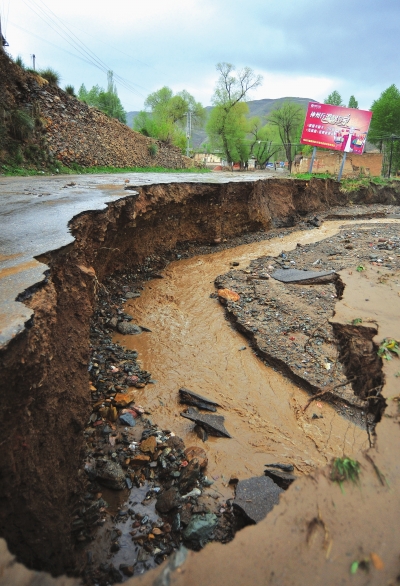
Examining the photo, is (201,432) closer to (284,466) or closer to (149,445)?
(149,445)

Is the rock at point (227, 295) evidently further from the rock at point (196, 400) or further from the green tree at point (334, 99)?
the green tree at point (334, 99)

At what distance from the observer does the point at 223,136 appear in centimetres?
3844

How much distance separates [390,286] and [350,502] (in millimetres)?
4505

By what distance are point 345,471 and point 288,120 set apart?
43.0m

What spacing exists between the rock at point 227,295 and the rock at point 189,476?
4.02 m

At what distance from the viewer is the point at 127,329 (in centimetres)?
591

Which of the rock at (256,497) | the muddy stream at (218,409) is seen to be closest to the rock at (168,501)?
the muddy stream at (218,409)

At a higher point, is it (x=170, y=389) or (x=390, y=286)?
(x=390, y=286)

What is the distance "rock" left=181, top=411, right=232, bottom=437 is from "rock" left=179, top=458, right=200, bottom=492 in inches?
25.3

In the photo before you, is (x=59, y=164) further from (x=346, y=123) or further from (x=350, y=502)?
(x=346, y=123)

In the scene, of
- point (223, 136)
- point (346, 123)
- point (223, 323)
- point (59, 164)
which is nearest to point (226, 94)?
point (223, 136)

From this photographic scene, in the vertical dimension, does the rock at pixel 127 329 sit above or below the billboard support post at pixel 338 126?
below

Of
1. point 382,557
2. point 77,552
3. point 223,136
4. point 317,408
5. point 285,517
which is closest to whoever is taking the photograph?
point 382,557

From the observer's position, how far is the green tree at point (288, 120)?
127 feet
